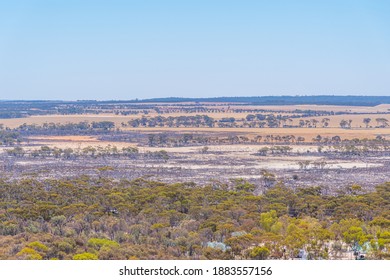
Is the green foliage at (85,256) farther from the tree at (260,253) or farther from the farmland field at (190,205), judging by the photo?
the tree at (260,253)

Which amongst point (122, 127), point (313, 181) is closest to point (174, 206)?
point (313, 181)

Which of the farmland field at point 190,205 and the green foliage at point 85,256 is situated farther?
the farmland field at point 190,205

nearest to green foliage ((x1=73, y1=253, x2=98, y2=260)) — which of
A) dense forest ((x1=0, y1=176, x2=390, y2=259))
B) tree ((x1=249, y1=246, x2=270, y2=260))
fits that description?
dense forest ((x1=0, y1=176, x2=390, y2=259))

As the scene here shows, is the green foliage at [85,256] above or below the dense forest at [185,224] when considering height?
above

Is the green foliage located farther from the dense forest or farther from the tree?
the tree

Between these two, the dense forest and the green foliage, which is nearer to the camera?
the green foliage

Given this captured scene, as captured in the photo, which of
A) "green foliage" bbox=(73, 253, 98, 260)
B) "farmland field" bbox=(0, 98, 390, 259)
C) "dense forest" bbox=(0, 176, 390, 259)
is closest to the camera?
"green foliage" bbox=(73, 253, 98, 260)

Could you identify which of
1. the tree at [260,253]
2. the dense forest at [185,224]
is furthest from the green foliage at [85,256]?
the tree at [260,253]

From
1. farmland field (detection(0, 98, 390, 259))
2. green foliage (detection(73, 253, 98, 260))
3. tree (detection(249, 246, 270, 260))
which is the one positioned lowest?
farmland field (detection(0, 98, 390, 259))

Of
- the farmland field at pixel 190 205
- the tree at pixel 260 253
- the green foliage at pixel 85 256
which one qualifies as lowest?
the farmland field at pixel 190 205

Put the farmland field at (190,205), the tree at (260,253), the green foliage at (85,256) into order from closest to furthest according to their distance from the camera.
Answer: the green foliage at (85,256) < the tree at (260,253) < the farmland field at (190,205)
